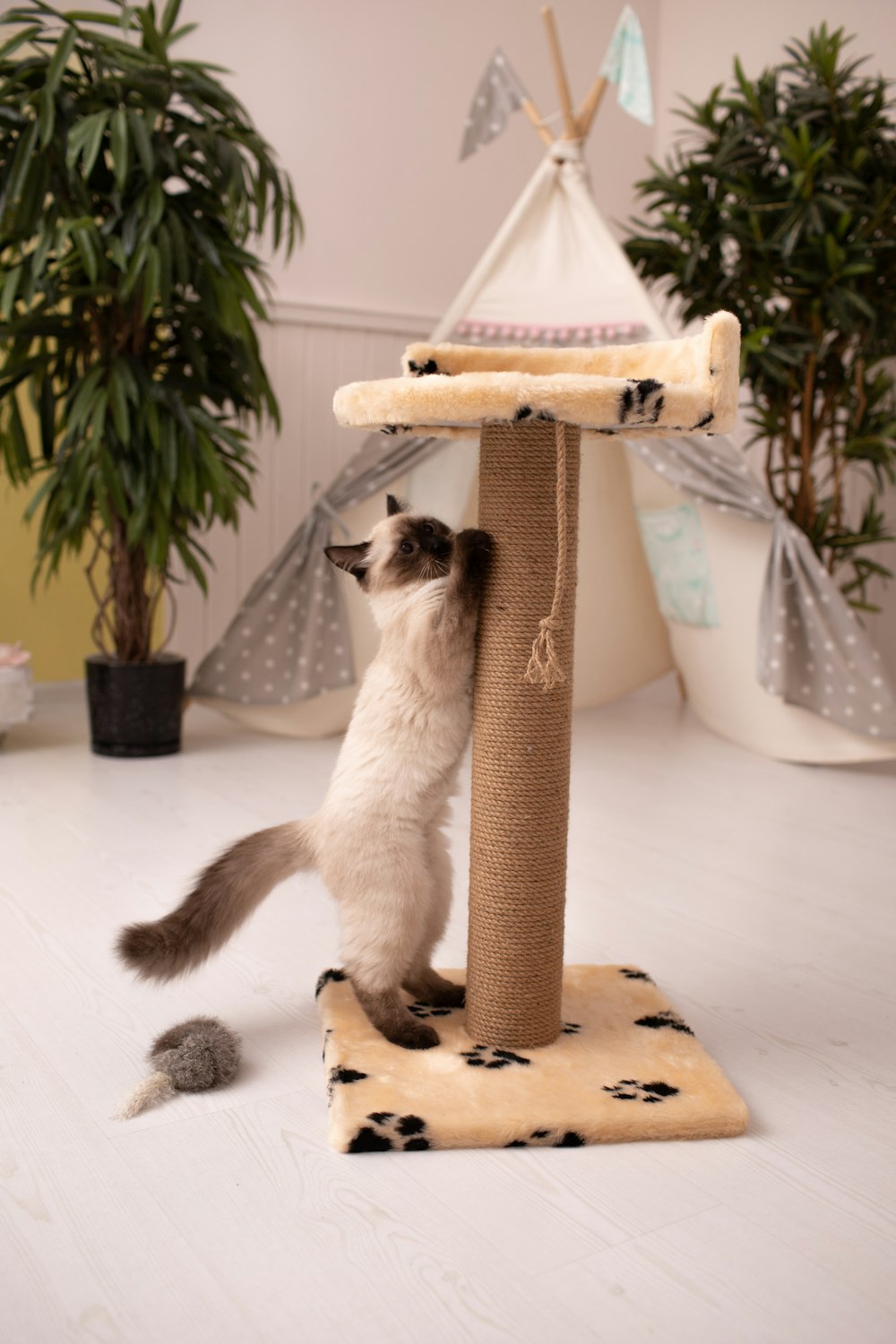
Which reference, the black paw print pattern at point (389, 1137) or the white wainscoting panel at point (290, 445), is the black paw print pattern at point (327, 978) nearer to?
the black paw print pattern at point (389, 1137)

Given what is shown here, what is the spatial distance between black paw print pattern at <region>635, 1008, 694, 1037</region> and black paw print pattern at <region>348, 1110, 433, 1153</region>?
37 cm

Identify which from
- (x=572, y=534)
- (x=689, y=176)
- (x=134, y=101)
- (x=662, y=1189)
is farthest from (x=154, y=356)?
(x=662, y=1189)

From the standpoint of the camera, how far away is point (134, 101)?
8.15ft

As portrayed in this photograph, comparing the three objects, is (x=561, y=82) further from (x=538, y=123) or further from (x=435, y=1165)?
(x=435, y=1165)

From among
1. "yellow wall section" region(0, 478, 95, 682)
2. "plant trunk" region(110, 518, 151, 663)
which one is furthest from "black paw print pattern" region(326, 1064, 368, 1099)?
"yellow wall section" region(0, 478, 95, 682)

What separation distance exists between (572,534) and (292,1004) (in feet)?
2.39

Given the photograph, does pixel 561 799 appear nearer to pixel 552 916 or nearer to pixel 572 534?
pixel 552 916

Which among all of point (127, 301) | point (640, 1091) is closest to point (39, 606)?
point (127, 301)

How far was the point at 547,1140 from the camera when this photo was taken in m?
1.17

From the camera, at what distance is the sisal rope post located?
4.22ft

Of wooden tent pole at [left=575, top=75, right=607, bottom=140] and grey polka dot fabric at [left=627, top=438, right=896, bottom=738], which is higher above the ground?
wooden tent pole at [left=575, top=75, right=607, bottom=140]

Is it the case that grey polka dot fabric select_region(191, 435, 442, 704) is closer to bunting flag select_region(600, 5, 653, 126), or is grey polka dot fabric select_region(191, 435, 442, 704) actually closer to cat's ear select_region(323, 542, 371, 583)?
bunting flag select_region(600, 5, 653, 126)

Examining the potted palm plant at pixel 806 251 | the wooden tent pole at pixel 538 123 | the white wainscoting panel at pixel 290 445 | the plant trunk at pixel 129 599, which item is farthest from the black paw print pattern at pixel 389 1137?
the wooden tent pole at pixel 538 123

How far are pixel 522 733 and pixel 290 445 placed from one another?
2.50m
